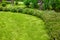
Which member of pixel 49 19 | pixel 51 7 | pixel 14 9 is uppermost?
pixel 49 19

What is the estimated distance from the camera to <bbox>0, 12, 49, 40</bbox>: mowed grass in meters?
10.6

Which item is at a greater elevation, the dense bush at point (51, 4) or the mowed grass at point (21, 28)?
the mowed grass at point (21, 28)

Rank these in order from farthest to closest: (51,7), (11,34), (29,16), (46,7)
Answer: (51,7), (46,7), (29,16), (11,34)

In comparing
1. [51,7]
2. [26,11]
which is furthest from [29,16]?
[51,7]

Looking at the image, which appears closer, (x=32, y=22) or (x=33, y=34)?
(x=33, y=34)

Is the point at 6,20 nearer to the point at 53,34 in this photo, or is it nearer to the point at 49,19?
the point at 49,19

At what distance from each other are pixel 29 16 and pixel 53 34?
5917 mm

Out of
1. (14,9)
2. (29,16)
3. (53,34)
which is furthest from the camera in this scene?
(14,9)

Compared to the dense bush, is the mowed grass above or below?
above

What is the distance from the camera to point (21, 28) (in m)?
11.9

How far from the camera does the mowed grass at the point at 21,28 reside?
34.6ft

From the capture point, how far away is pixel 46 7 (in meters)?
22.2

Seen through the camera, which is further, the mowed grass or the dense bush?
the dense bush

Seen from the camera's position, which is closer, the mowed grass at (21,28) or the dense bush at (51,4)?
the mowed grass at (21,28)
